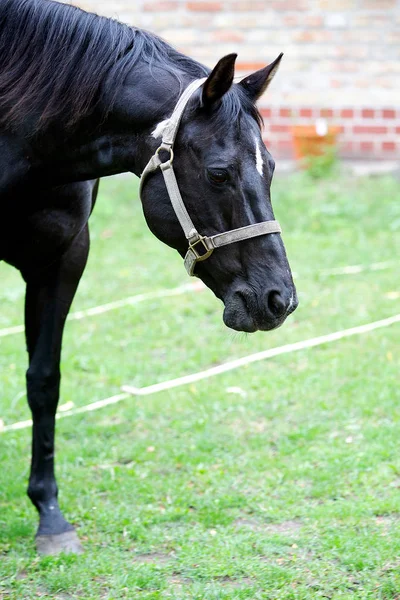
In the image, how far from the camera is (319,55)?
32.2 feet

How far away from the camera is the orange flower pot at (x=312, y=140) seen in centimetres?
966

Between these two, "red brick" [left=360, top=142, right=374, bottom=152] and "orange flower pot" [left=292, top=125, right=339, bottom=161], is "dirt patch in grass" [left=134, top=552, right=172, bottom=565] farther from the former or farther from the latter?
"red brick" [left=360, top=142, right=374, bottom=152]

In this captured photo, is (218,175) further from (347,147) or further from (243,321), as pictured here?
(347,147)

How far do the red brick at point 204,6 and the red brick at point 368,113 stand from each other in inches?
83.7

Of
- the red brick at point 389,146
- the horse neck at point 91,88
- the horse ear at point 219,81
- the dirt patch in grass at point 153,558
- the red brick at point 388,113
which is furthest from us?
the red brick at point 389,146

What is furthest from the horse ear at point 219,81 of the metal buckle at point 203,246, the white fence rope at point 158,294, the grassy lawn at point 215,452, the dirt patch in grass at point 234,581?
the white fence rope at point 158,294

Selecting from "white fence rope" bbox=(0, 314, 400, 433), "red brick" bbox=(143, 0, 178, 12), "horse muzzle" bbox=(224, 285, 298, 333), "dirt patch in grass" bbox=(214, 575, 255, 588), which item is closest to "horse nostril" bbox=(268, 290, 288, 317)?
"horse muzzle" bbox=(224, 285, 298, 333)

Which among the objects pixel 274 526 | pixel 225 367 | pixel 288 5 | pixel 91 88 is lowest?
pixel 225 367

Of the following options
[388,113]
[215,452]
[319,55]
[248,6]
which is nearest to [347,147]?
[388,113]

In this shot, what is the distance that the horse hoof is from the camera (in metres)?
3.61

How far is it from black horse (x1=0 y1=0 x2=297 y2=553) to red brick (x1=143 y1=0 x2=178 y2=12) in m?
7.28

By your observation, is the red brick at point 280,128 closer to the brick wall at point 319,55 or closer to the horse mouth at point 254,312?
the brick wall at point 319,55

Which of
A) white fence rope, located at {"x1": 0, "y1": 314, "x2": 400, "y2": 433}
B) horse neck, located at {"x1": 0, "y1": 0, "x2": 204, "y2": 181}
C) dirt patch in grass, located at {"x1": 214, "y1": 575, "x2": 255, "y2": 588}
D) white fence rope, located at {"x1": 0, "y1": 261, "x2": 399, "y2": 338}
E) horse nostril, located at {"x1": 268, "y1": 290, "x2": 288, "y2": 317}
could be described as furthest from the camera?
white fence rope, located at {"x1": 0, "y1": 261, "x2": 399, "y2": 338}

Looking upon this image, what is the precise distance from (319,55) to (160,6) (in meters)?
2.04
